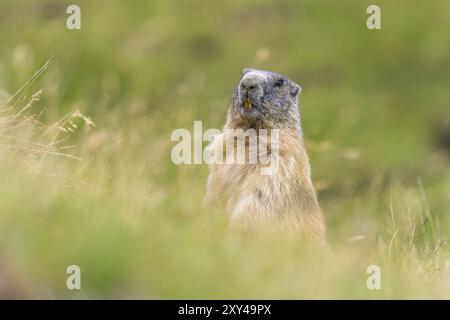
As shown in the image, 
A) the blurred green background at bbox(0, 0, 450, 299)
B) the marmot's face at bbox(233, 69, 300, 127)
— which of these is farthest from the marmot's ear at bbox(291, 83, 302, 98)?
the blurred green background at bbox(0, 0, 450, 299)

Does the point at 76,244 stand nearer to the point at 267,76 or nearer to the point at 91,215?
the point at 91,215

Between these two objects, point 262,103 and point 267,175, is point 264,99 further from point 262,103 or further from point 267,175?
point 267,175

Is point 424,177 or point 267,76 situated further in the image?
point 424,177

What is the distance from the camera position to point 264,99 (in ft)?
27.1

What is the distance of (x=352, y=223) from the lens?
1032 centimetres

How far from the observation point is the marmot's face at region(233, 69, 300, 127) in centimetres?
812

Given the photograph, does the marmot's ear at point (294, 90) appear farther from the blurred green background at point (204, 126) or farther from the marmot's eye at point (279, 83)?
the blurred green background at point (204, 126)

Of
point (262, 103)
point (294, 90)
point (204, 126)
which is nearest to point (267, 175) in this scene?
point (262, 103)

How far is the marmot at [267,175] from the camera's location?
24.6ft

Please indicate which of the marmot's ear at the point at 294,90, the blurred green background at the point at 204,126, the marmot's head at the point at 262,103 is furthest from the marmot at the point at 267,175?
the blurred green background at the point at 204,126

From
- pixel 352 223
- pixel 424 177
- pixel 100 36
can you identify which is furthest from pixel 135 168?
pixel 100 36

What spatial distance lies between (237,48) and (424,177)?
4095mm

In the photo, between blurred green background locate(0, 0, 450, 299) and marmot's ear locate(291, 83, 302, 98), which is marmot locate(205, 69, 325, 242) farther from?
blurred green background locate(0, 0, 450, 299)
